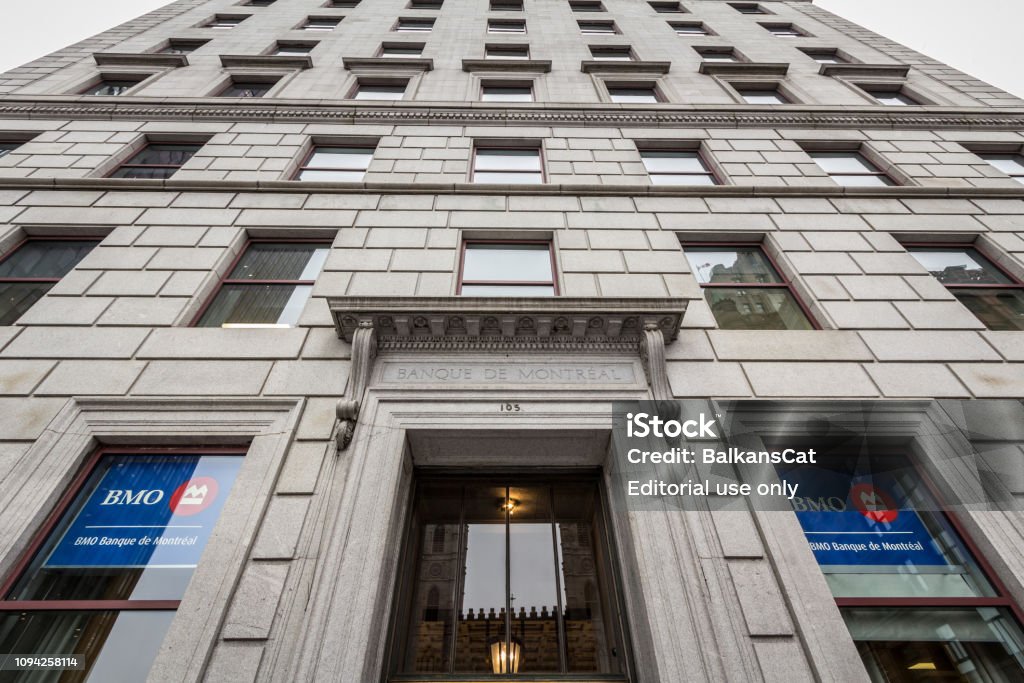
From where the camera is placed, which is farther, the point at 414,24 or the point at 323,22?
the point at 323,22

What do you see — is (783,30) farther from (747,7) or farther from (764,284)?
(764,284)

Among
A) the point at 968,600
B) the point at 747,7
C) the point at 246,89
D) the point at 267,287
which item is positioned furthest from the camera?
the point at 747,7

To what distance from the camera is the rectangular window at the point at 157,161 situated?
35.2ft

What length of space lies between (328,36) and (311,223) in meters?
13.8

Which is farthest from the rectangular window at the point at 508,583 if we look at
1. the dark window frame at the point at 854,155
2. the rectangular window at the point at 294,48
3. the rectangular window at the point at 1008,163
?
the rectangular window at the point at 294,48

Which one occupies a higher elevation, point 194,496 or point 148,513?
point 194,496

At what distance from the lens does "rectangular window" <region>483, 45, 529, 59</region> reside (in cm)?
1769

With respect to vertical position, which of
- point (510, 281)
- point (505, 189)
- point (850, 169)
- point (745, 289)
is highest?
point (850, 169)

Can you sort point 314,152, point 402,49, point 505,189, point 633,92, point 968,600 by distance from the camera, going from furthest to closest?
point 402,49
point 633,92
point 314,152
point 505,189
point 968,600

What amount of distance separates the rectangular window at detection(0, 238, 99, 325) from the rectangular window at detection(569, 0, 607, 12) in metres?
22.4

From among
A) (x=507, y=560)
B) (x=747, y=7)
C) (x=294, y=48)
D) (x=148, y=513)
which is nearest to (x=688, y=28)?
(x=747, y=7)

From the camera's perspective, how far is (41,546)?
203 inches

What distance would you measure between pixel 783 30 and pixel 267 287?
24.4 m

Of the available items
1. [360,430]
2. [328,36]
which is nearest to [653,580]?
[360,430]
